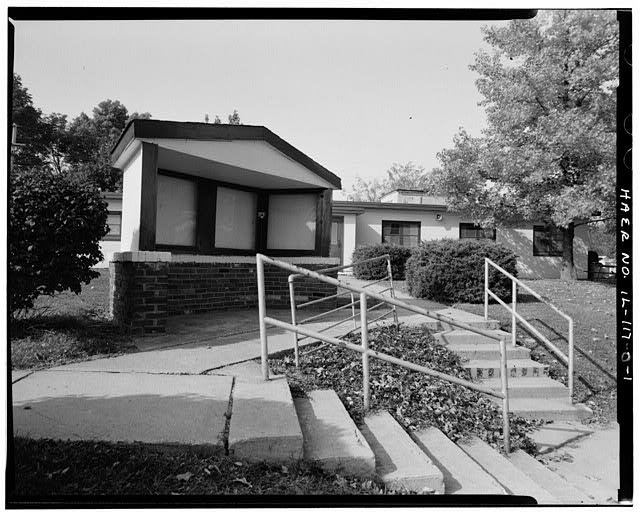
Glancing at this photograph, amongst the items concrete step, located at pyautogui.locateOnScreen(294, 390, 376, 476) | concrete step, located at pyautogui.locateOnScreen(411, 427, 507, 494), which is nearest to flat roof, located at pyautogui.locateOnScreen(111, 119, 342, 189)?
concrete step, located at pyautogui.locateOnScreen(294, 390, 376, 476)

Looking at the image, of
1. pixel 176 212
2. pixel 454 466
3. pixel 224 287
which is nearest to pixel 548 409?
pixel 454 466

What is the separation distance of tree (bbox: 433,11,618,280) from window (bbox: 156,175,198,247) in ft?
13.6

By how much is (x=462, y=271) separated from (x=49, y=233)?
19.4 ft

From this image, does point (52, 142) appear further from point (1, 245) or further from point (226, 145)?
point (226, 145)

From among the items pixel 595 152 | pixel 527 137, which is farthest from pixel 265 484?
pixel 527 137

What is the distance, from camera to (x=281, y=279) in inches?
280

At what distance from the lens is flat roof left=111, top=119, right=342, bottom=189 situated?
468 centimetres

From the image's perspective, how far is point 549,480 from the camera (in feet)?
8.96

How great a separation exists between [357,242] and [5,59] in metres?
12.5

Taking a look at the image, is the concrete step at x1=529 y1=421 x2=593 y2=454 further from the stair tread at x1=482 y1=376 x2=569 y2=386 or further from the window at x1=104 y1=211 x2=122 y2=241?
the window at x1=104 y1=211 x2=122 y2=241

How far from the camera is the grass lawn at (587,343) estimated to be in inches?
165

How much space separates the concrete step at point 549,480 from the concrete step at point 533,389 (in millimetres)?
1090

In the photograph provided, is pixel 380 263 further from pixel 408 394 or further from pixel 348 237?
pixel 408 394

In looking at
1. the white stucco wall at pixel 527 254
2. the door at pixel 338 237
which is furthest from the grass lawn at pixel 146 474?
the white stucco wall at pixel 527 254
